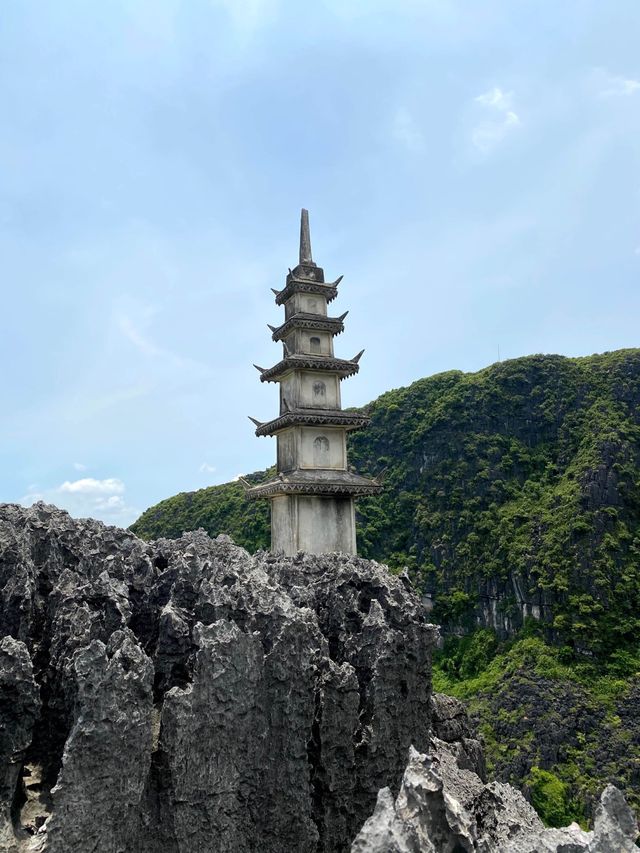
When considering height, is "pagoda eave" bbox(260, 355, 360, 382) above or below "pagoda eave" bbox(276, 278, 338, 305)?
below

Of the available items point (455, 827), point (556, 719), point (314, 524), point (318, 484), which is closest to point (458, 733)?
point (314, 524)

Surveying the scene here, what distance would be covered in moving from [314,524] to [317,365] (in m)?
5.28

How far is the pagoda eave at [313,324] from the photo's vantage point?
22219 millimetres

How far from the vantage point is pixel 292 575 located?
12.6 meters

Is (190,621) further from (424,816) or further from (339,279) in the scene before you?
(339,279)

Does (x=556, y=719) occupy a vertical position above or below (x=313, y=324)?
below

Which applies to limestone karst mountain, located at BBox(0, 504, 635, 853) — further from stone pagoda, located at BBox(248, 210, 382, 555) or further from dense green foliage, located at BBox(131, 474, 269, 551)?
dense green foliage, located at BBox(131, 474, 269, 551)

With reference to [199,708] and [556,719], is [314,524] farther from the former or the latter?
[556,719]

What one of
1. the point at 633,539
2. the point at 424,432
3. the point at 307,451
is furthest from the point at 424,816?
the point at 424,432

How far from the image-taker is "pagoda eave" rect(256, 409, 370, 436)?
69.5ft

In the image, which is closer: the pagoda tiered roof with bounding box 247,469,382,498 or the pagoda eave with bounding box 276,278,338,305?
the pagoda tiered roof with bounding box 247,469,382,498

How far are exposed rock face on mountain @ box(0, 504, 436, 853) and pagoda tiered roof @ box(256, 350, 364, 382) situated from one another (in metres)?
11.5

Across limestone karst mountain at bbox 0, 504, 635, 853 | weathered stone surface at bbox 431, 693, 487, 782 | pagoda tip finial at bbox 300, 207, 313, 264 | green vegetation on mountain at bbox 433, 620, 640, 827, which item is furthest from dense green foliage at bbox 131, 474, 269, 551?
limestone karst mountain at bbox 0, 504, 635, 853

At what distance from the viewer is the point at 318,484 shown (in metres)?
20.6
